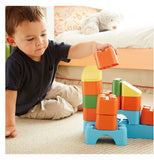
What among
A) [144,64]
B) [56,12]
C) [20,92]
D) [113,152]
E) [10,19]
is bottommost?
[113,152]

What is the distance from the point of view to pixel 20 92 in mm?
809

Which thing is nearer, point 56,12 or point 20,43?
point 20,43

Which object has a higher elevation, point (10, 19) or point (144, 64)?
point (10, 19)

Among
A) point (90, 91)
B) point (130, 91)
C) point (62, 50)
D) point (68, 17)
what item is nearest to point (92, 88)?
point (90, 91)

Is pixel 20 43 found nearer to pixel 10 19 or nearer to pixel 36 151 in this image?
pixel 10 19

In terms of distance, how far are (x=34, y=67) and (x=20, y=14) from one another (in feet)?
0.69

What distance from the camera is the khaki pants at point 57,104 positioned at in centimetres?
85

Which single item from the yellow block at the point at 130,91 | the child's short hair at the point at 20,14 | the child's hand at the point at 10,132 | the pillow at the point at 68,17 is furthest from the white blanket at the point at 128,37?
the child's hand at the point at 10,132

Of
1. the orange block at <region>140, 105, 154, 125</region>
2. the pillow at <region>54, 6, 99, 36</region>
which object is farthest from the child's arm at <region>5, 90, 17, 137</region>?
the pillow at <region>54, 6, 99, 36</region>

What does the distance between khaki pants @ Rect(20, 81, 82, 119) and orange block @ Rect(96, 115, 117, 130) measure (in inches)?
10.5

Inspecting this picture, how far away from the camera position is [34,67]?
30.8 inches

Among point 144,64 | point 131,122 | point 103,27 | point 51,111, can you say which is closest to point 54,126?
point 51,111

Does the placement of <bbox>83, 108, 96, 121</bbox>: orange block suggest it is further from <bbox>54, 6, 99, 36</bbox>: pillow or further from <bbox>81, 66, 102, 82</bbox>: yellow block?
<bbox>54, 6, 99, 36</bbox>: pillow

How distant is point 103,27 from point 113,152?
131 cm
